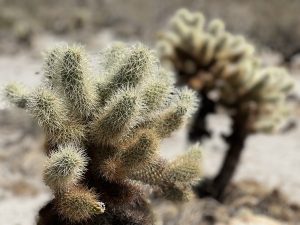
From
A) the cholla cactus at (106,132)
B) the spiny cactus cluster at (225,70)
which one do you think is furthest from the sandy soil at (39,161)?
the cholla cactus at (106,132)

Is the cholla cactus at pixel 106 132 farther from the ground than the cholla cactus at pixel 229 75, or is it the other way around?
the cholla cactus at pixel 229 75

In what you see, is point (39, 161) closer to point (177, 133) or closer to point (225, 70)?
point (225, 70)

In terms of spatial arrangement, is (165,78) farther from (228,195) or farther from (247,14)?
(247,14)

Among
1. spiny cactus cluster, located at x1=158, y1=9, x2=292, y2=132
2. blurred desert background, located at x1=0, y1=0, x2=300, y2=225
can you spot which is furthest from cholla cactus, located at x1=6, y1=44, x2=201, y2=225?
spiny cactus cluster, located at x1=158, y1=9, x2=292, y2=132

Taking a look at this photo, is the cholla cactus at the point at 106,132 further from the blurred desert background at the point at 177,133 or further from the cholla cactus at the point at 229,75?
the cholla cactus at the point at 229,75

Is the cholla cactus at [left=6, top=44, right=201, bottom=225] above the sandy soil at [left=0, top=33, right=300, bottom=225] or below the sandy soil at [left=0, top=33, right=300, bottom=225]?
below

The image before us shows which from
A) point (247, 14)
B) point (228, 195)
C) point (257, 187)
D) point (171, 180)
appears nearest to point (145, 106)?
point (171, 180)

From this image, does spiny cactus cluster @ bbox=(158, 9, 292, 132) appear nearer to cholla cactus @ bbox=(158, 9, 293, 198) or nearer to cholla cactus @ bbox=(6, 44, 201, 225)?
cholla cactus @ bbox=(158, 9, 293, 198)
